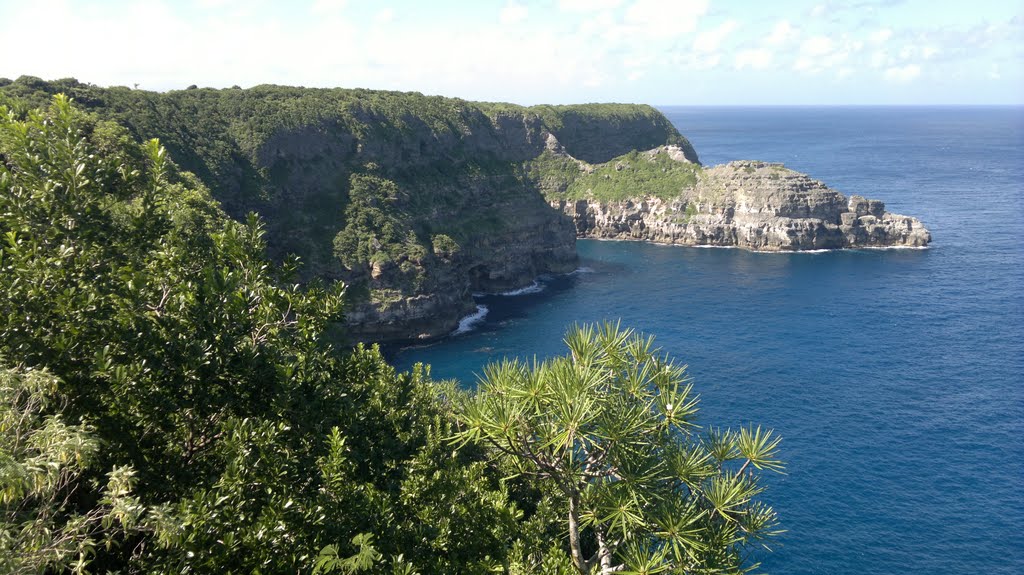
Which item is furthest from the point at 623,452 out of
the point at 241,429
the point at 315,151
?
the point at 315,151

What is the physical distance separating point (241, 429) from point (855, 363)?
77.6 meters

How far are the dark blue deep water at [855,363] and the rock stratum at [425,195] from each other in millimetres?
7173

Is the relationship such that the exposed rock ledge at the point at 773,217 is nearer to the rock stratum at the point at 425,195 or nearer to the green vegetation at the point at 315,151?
the rock stratum at the point at 425,195

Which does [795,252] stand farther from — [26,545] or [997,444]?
[26,545]

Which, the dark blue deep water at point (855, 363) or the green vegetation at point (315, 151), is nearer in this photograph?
the dark blue deep water at point (855, 363)

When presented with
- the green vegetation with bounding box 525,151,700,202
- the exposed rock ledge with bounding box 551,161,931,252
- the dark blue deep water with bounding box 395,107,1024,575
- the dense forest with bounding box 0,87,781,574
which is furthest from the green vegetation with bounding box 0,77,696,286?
the dense forest with bounding box 0,87,781,574

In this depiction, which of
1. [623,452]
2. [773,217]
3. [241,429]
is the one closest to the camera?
[241,429]

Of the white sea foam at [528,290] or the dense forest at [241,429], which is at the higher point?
the dense forest at [241,429]

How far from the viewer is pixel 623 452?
19.2 m

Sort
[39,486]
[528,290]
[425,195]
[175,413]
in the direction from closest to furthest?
[39,486], [175,413], [425,195], [528,290]

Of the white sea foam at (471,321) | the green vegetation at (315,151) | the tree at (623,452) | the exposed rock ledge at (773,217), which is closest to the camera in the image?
the tree at (623,452)

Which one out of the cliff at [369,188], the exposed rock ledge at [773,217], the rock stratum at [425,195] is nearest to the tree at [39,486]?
the rock stratum at [425,195]

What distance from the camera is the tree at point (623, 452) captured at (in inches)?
727

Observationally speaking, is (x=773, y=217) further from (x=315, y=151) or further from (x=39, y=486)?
(x=39, y=486)
